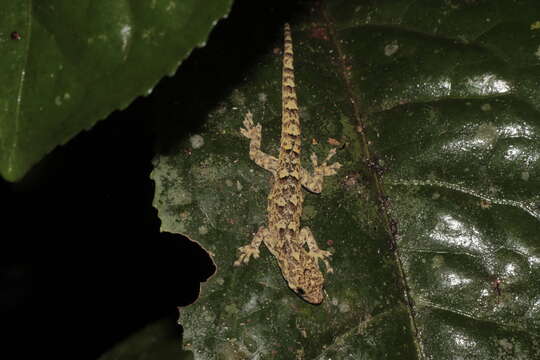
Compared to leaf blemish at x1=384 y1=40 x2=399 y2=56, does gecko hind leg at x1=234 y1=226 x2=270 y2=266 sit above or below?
below

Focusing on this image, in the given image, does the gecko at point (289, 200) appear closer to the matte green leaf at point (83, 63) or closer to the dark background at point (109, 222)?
the dark background at point (109, 222)

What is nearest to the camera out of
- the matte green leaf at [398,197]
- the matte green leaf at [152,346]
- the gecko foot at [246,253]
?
the matte green leaf at [398,197]

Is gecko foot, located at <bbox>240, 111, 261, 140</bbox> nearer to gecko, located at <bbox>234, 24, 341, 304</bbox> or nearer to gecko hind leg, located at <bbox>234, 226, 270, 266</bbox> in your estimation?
gecko, located at <bbox>234, 24, 341, 304</bbox>

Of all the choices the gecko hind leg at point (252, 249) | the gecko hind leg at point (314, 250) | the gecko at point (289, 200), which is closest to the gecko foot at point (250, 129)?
the gecko at point (289, 200)

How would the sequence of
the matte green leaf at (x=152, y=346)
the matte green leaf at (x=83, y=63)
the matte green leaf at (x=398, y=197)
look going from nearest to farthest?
the matte green leaf at (x=83, y=63), the matte green leaf at (x=398, y=197), the matte green leaf at (x=152, y=346)

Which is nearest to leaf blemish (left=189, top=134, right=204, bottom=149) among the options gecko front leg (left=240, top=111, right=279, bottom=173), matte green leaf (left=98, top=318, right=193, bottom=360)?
gecko front leg (left=240, top=111, right=279, bottom=173)

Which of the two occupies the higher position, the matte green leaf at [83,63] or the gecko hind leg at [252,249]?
the matte green leaf at [83,63]

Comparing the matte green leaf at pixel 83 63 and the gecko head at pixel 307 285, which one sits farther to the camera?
the gecko head at pixel 307 285
